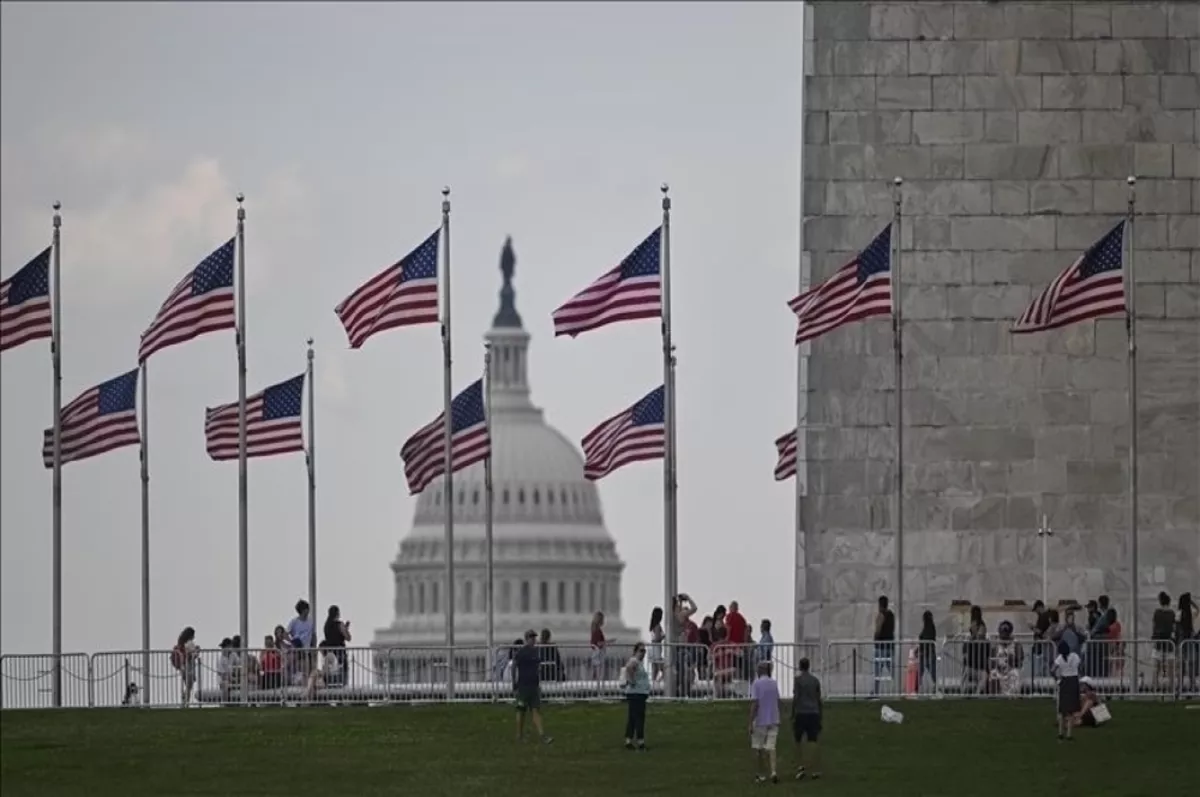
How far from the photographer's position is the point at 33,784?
6100 centimetres

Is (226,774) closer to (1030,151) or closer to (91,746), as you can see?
(91,746)

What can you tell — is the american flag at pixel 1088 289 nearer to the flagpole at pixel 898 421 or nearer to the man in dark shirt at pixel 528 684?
the flagpole at pixel 898 421

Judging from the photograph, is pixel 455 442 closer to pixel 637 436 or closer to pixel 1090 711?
pixel 637 436

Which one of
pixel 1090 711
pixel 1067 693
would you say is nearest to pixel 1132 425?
pixel 1090 711

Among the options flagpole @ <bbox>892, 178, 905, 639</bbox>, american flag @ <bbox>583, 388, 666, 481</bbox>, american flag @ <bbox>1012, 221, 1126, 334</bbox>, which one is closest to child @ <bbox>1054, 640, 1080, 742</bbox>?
american flag @ <bbox>1012, 221, 1126, 334</bbox>

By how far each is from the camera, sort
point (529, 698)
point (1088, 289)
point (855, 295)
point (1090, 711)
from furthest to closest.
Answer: point (855, 295)
point (1088, 289)
point (1090, 711)
point (529, 698)

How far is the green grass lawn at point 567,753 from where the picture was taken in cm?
5972

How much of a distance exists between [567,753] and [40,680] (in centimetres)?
1472

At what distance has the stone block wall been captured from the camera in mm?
84500

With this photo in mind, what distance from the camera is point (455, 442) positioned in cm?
8131

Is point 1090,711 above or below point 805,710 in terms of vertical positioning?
below

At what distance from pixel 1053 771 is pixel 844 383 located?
24841 mm

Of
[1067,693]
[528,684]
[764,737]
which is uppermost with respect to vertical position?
[528,684]

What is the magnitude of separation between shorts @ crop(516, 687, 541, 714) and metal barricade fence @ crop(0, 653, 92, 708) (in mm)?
12081
